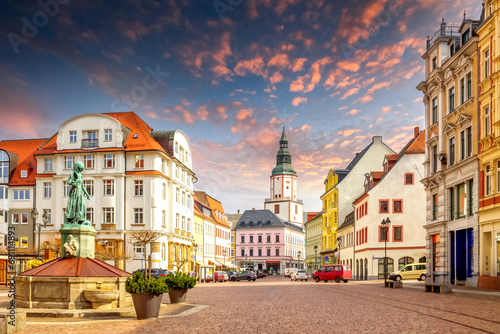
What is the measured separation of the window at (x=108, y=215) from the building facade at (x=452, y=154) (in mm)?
33549

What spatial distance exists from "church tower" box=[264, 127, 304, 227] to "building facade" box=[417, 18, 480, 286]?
104 meters

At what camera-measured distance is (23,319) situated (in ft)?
42.5

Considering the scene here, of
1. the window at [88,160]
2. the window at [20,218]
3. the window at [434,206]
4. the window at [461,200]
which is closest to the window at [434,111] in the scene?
the window at [434,206]

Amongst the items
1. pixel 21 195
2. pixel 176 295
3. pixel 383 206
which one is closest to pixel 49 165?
pixel 21 195

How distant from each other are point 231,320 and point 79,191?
8.55 meters

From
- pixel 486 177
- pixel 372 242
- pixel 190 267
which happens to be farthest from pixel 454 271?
pixel 190 267

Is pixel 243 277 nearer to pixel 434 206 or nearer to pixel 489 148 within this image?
pixel 434 206

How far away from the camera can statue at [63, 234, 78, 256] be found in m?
20.0

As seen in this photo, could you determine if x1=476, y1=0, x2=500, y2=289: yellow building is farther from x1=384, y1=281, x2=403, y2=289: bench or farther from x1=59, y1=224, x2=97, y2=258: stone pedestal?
x1=59, y1=224, x2=97, y2=258: stone pedestal

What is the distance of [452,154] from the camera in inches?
1473

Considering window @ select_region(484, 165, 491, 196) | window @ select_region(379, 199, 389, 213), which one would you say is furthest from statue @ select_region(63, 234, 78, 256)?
window @ select_region(379, 199, 389, 213)

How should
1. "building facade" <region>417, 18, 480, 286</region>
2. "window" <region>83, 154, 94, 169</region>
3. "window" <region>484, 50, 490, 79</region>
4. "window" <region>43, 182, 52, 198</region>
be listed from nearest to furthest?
"window" <region>484, 50, 490, 79</region>
"building facade" <region>417, 18, 480, 286</region>
"window" <region>83, 154, 94, 169</region>
"window" <region>43, 182, 52, 198</region>

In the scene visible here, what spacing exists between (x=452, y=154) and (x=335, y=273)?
21.7m

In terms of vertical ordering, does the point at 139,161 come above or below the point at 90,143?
below
